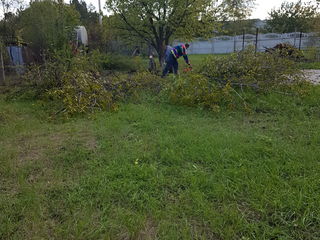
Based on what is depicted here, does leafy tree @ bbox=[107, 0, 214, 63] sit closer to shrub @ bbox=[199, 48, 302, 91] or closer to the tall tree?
Answer: the tall tree

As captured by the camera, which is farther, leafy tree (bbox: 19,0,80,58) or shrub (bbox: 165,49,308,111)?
Answer: leafy tree (bbox: 19,0,80,58)

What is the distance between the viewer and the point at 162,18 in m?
11.7

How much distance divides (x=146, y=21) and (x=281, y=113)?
30.7 ft

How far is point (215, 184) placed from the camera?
2.25 m

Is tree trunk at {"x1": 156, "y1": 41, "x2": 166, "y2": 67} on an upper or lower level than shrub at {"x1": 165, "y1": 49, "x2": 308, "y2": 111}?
upper

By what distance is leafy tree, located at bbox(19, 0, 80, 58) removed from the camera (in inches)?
369

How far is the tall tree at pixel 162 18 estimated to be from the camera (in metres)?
11.5

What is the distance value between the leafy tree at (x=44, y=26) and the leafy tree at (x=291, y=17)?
2288cm

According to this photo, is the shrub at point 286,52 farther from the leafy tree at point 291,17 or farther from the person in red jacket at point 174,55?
the leafy tree at point 291,17

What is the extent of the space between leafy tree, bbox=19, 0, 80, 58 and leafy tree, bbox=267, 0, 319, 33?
75.1ft

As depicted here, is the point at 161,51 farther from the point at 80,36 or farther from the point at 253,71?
the point at 253,71

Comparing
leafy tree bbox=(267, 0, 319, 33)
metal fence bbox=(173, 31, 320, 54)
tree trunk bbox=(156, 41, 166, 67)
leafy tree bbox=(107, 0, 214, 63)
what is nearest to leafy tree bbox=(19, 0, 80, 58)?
leafy tree bbox=(107, 0, 214, 63)

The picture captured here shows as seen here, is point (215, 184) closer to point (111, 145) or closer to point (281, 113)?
point (111, 145)

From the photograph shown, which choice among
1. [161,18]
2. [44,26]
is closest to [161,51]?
[161,18]
